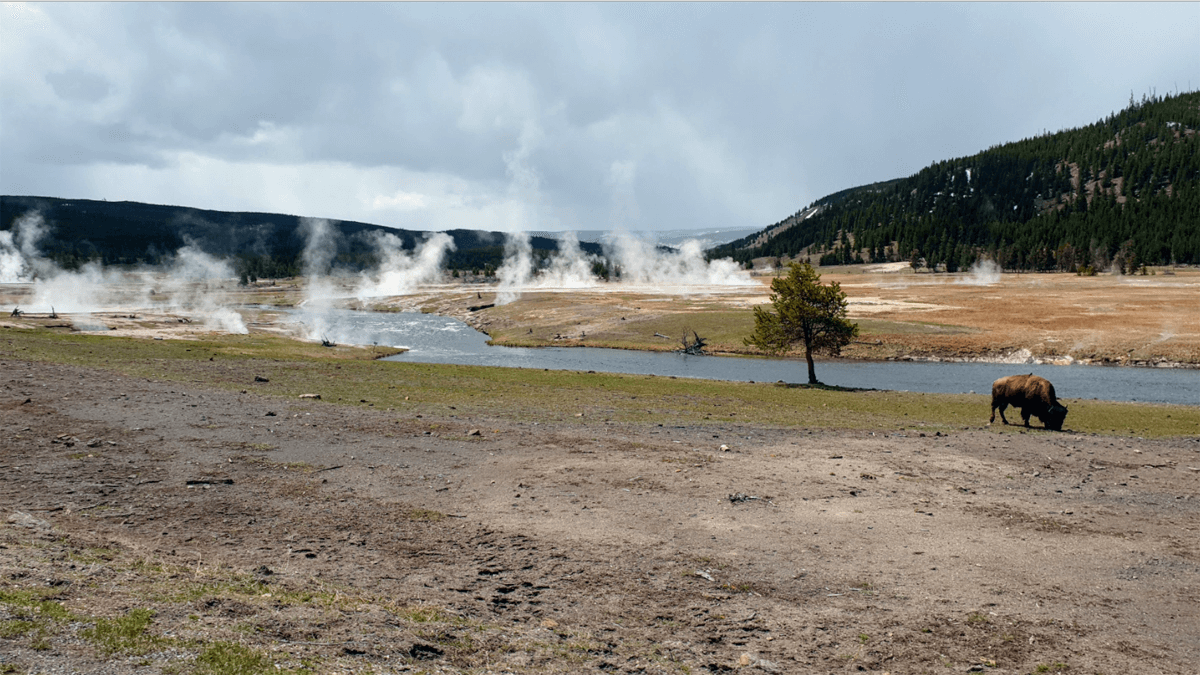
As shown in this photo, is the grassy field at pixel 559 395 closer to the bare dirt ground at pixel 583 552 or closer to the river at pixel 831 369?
the bare dirt ground at pixel 583 552

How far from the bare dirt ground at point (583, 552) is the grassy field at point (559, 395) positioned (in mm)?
7187

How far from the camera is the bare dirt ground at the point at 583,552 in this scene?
9.30m

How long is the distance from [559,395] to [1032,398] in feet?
74.6

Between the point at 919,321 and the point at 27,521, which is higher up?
the point at 919,321

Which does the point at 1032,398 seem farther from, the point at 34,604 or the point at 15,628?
the point at 15,628

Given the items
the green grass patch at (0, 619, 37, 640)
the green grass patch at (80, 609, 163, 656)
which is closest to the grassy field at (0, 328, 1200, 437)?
the green grass patch at (80, 609, 163, 656)

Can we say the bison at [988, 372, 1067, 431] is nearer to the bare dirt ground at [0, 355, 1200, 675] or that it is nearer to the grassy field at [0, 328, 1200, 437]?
the grassy field at [0, 328, 1200, 437]

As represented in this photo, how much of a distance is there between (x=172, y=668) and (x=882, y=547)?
40.5 feet

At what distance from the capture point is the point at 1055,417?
30.1 meters

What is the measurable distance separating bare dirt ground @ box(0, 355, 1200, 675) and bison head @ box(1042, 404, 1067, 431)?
626 cm

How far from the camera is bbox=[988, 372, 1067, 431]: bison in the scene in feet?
99.1

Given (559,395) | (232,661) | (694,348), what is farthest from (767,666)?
(694,348)

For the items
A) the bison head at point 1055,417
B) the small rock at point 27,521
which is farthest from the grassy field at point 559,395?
the small rock at point 27,521

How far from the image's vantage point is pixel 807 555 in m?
13.5
